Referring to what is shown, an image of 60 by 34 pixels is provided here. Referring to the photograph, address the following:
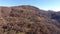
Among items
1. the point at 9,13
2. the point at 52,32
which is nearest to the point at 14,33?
the point at 52,32

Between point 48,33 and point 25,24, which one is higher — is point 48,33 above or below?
below

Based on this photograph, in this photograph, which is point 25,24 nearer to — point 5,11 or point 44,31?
point 44,31

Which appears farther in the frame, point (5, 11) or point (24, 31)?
point (5, 11)

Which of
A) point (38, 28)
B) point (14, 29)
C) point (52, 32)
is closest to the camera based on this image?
point (14, 29)

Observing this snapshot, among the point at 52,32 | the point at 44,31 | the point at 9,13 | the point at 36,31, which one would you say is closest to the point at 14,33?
the point at 36,31

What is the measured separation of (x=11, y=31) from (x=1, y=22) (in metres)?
5.78

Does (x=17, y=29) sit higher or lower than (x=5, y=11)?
lower

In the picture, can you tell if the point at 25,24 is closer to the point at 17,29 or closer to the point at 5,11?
the point at 17,29

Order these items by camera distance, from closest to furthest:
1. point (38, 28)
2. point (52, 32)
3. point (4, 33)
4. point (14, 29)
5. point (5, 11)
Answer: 1. point (4, 33)
2. point (14, 29)
3. point (38, 28)
4. point (52, 32)
5. point (5, 11)

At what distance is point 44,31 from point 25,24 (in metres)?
4.50

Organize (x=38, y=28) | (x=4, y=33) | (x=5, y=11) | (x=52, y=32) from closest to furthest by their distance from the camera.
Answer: (x=4, y=33), (x=38, y=28), (x=52, y=32), (x=5, y=11)

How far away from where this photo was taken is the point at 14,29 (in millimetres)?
26203

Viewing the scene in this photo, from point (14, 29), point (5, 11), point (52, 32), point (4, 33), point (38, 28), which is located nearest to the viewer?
point (4, 33)

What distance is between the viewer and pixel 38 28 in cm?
2917
